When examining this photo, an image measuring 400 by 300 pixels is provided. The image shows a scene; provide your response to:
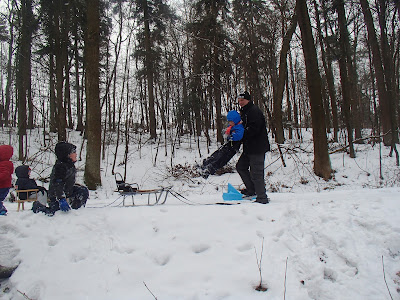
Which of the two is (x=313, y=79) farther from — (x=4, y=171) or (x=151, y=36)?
(x=151, y=36)

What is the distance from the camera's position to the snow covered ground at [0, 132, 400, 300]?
2.66 metres

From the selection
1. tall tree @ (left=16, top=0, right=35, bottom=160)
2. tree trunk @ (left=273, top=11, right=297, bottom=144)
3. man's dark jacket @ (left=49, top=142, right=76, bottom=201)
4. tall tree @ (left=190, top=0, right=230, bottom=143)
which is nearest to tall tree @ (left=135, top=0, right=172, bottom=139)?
tall tree @ (left=190, top=0, right=230, bottom=143)

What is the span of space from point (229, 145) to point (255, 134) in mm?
702

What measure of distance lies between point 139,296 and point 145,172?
11268mm

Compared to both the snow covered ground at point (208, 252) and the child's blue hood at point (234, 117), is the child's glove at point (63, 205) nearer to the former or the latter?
the snow covered ground at point (208, 252)

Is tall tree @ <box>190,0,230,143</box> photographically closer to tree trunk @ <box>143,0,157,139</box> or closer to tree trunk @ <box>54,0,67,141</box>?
tree trunk @ <box>143,0,157,139</box>

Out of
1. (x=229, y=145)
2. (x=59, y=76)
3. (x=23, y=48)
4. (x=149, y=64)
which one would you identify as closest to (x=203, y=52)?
(x=149, y=64)

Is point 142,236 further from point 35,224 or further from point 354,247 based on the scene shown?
point 354,247

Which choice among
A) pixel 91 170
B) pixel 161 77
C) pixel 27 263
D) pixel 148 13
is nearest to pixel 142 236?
pixel 27 263

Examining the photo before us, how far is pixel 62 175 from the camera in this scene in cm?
394

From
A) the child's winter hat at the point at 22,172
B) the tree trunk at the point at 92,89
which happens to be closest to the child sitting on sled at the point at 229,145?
the child's winter hat at the point at 22,172

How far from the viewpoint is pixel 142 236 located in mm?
3486

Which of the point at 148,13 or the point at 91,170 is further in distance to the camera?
the point at 148,13

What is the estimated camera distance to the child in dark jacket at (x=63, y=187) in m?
3.87
